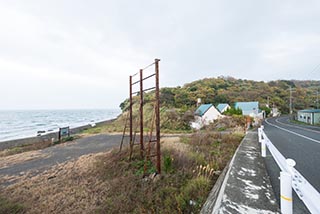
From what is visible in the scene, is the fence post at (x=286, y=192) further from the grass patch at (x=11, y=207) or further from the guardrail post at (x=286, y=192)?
the grass patch at (x=11, y=207)

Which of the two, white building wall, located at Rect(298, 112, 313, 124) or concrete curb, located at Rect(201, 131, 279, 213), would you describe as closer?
concrete curb, located at Rect(201, 131, 279, 213)

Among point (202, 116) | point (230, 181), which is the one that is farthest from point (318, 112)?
point (230, 181)

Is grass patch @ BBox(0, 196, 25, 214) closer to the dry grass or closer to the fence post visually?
the dry grass

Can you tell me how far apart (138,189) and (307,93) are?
9587cm

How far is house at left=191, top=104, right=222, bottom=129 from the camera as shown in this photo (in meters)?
20.9

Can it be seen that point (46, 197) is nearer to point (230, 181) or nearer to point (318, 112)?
point (230, 181)

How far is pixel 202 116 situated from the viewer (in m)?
22.0

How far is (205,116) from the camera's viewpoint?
2228 cm

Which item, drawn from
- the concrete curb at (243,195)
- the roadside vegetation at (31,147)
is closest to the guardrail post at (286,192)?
the concrete curb at (243,195)

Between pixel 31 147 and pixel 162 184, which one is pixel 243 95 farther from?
pixel 162 184

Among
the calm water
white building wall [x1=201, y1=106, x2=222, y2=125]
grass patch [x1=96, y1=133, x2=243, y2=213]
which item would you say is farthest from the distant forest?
grass patch [x1=96, y1=133, x2=243, y2=213]

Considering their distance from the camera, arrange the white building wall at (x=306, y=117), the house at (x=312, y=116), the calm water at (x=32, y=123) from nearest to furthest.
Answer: the house at (x=312, y=116) → the calm water at (x=32, y=123) → the white building wall at (x=306, y=117)

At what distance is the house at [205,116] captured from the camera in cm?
2091

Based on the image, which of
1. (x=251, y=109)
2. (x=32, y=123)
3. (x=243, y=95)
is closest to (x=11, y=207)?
(x=251, y=109)
